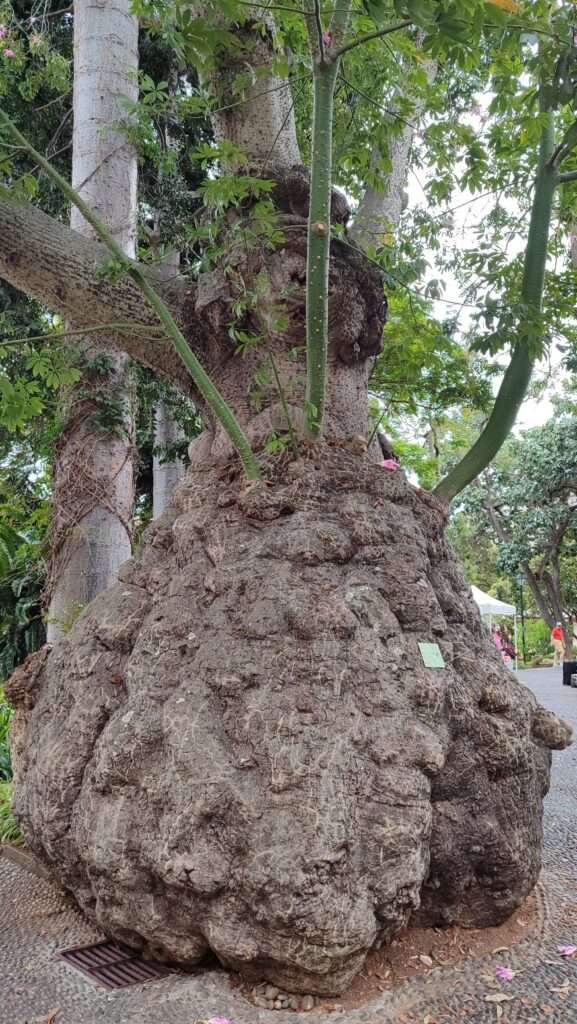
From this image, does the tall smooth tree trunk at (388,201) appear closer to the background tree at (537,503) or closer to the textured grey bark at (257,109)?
the textured grey bark at (257,109)

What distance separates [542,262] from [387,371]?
141cm

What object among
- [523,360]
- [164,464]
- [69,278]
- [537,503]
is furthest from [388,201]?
[537,503]

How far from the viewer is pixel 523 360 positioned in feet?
11.8

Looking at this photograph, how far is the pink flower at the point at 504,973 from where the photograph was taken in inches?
98.2

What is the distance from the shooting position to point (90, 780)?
108 inches

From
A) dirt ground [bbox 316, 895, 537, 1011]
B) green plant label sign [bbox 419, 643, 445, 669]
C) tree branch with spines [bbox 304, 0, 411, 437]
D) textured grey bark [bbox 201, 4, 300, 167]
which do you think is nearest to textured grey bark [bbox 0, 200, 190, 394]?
textured grey bark [bbox 201, 4, 300, 167]

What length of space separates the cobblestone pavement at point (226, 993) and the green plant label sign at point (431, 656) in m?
1.04

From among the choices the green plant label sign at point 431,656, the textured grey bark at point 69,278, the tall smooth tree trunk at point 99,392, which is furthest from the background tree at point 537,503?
the green plant label sign at point 431,656

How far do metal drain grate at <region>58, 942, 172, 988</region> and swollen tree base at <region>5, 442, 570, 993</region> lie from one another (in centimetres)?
10

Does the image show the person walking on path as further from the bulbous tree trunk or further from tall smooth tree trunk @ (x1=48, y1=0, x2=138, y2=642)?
the bulbous tree trunk

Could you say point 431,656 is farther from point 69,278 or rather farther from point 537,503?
point 537,503

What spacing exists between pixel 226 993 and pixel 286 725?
0.85 m

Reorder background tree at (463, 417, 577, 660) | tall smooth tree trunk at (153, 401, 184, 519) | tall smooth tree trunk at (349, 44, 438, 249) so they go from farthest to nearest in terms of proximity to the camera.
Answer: background tree at (463, 417, 577, 660) → tall smooth tree trunk at (153, 401, 184, 519) → tall smooth tree trunk at (349, 44, 438, 249)

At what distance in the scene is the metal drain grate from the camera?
253 cm
